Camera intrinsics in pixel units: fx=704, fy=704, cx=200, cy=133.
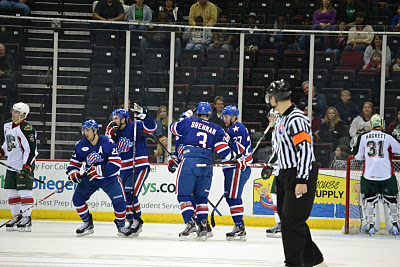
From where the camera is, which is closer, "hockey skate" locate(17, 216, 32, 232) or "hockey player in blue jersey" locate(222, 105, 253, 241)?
"hockey player in blue jersey" locate(222, 105, 253, 241)

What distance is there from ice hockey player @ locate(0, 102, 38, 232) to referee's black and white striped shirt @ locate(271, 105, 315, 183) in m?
4.59

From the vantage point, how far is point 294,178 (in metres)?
4.80

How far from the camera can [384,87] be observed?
1058 cm

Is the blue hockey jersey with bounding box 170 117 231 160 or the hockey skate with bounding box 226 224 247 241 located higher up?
the blue hockey jersey with bounding box 170 117 231 160

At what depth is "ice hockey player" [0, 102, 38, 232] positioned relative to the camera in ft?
28.6

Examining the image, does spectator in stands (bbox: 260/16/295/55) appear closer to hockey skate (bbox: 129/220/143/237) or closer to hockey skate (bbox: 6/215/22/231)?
hockey skate (bbox: 129/220/143/237)

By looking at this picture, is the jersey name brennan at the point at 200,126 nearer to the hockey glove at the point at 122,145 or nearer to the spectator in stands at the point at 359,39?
the hockey glove at the point at 122,145

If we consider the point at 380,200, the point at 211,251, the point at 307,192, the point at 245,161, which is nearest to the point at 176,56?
the point at 245,161

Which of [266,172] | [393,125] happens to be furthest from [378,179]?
[266,172]

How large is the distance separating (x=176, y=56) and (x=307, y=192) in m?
6.27

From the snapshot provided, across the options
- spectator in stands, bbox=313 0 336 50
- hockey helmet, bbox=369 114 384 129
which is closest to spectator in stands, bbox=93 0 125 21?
spectator in stands, bbox=313 0 336 50

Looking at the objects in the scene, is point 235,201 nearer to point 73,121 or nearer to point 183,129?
point 183,129

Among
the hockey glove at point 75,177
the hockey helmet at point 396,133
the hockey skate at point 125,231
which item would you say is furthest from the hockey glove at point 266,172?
the hockey helmet at point 396,133

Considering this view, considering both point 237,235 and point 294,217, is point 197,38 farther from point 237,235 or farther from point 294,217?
point 294,217
